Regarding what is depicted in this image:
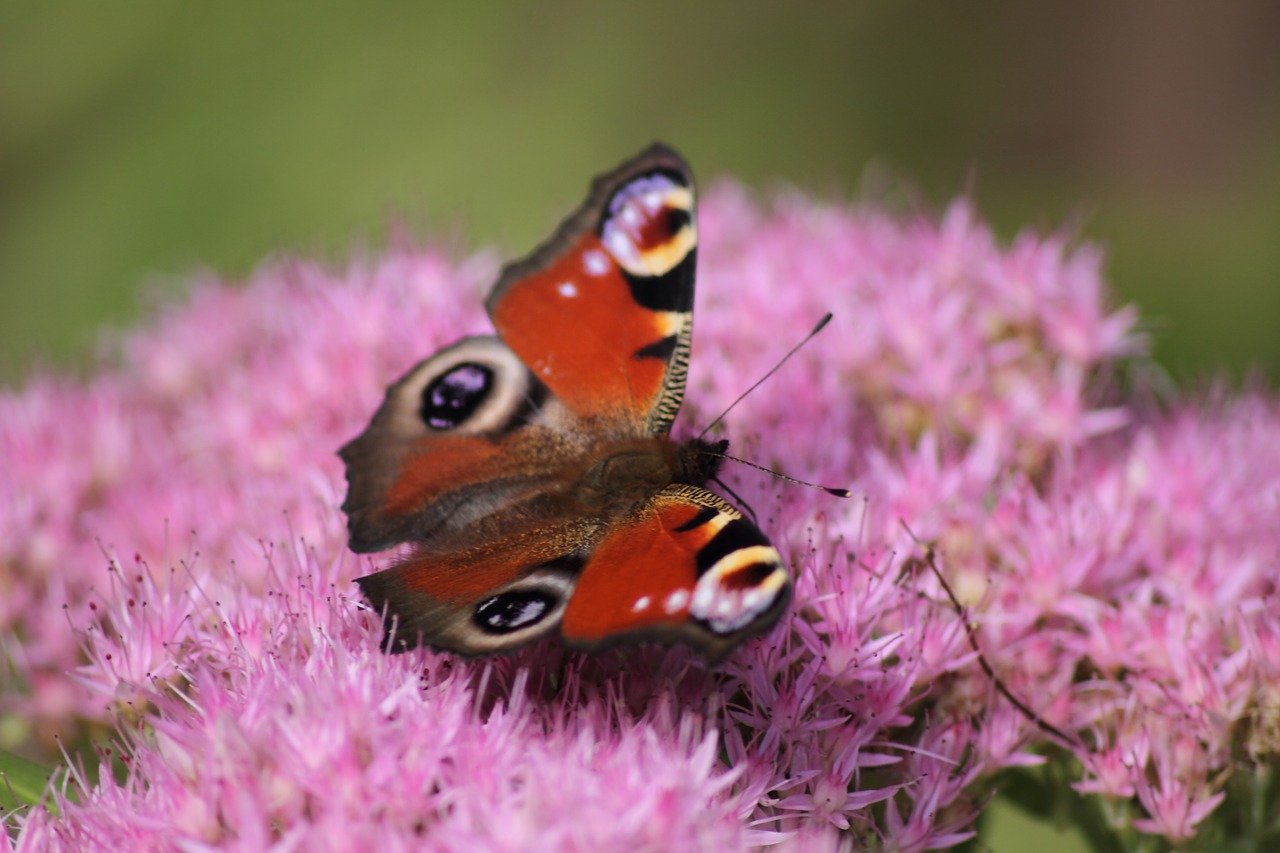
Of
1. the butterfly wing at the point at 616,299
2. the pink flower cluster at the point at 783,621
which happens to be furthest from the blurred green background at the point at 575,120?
the butterfly wing at the point at 616,299

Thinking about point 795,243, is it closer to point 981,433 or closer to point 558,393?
point 981,433

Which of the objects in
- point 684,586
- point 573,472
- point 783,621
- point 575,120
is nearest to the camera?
point 684,586

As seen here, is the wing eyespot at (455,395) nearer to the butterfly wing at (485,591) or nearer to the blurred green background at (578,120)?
the butterfly wing at (485,591)

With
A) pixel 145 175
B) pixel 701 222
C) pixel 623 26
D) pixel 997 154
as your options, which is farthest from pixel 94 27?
pixel 997 154

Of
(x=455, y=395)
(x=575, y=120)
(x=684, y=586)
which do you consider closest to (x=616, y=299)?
(x=455, y=395)

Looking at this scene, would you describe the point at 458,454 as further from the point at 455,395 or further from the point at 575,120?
the point at 575,120
